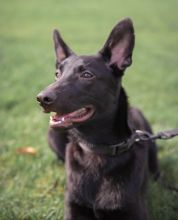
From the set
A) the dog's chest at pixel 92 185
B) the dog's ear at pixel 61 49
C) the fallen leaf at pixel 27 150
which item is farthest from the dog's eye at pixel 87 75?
the fallen leaf at pixel 27 150

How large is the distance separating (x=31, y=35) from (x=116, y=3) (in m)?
6.67

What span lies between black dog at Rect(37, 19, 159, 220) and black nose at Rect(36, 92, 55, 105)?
0.25m

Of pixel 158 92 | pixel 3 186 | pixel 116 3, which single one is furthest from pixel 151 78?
pixel 116 3

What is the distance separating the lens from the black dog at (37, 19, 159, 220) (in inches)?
133

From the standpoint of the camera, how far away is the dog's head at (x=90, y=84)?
3.18m

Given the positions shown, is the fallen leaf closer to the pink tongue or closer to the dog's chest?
the dog's chest

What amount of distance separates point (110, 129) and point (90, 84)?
45 cm

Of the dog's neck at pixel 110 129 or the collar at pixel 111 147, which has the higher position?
the dog's neck at pixel 110 129

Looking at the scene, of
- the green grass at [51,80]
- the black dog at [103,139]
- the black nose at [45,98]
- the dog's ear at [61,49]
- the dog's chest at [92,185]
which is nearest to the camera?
the black nose at [45,98]

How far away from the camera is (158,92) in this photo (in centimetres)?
800

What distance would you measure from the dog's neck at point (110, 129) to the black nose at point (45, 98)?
0.56m

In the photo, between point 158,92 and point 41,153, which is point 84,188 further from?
point 158,92


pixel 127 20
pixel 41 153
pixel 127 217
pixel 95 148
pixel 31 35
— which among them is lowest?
pixel 31 35

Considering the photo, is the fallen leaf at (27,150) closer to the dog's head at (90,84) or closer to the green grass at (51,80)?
the green grass at (51,80)
